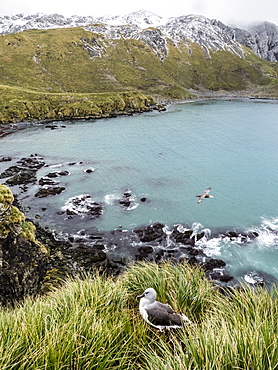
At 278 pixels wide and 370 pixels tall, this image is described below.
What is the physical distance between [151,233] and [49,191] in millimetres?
18010

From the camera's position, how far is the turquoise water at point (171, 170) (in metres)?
28.5

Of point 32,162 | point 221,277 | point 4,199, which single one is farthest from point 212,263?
point 32,162

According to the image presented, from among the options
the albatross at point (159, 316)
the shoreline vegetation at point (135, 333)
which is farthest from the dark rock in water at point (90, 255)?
the albatross at point (159, 316)

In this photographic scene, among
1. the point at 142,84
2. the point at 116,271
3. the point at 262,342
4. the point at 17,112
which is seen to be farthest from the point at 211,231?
the point at 142,84

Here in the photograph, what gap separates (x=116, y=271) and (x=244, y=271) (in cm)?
1130

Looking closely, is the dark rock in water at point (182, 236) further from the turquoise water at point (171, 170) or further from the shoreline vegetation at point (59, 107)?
the shoreline vegetation at point (59, 107)

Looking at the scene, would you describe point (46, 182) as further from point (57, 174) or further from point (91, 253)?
point (91, 253)

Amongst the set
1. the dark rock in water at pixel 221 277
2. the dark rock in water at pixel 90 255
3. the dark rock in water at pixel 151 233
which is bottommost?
the dark rock in water at pixel 90 255

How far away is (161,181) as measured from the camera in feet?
128

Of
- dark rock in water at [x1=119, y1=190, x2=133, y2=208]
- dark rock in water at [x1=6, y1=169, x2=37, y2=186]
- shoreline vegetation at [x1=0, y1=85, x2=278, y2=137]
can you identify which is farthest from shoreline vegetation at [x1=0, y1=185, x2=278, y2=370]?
shoreline vegetation at [x1=0, y1=85, x2=278, y2=137]

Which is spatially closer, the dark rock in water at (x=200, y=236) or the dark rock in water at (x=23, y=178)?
the dark rock in water at (x=200, y=236)

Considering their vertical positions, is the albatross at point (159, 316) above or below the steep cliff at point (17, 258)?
above

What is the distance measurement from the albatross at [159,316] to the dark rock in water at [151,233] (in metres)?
18.1

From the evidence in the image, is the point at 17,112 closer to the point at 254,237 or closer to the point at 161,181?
the point at 161,181
